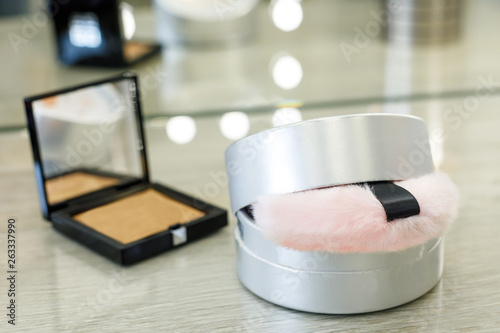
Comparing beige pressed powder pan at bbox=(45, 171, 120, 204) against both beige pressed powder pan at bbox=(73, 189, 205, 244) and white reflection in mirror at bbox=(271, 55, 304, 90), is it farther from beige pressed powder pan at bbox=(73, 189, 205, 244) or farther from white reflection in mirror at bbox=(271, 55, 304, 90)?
white reflection in mirror at bbox=(271, 55, 304, 90)

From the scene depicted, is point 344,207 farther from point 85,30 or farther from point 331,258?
point 85,30

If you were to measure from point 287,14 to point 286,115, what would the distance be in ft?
0.53

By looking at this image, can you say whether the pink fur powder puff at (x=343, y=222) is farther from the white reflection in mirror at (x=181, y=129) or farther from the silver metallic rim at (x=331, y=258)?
the white reflection in mirror at (x=181, y=129)

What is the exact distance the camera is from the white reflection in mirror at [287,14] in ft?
2.83

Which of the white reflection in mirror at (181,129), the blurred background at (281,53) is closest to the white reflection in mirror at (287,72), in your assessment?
the blurred background at (281,53)

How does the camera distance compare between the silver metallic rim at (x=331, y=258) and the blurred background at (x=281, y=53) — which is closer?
the silver metallic rim at (x=331, y=258)

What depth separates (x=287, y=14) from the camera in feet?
2.84

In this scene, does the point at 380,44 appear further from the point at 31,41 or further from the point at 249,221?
the point at 249,221

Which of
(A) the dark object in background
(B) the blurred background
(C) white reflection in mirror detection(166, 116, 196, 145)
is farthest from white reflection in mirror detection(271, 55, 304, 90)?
(A) the dark object in background

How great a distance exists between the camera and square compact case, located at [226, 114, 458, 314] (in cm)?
35

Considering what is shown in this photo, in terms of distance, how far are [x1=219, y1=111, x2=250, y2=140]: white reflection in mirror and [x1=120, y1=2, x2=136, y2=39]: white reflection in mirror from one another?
17cm

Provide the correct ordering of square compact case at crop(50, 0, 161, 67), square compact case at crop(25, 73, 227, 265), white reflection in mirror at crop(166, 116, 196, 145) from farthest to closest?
1. square compact case at crop(50, 0, 161, 67)
2. white reflection in mirror at crop(166, 116, 196, 145)
3. square compact case at crop(25, 73, 227, 265)

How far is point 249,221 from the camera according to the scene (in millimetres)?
392

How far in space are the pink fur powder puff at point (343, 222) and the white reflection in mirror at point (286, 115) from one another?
391mm
